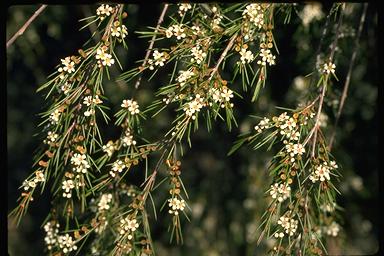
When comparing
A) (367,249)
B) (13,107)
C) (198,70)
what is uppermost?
(198,70)

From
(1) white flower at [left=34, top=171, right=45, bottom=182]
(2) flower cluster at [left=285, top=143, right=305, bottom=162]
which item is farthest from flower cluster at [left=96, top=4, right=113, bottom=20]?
(2) flower cluster at [left=285, top=143, right=305, bottom=162]

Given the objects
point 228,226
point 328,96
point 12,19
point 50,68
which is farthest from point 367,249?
point 12,19

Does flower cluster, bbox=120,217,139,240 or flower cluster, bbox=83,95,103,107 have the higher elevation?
flower cluster, bbox=83,95,103,107

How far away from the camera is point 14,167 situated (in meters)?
3.63

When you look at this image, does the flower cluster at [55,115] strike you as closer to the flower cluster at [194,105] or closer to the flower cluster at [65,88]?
the flower cluster at [65,88]

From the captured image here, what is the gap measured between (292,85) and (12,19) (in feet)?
4.36

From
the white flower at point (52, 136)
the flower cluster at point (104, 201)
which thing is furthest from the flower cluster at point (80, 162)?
the flower cluster at point (104, 201)

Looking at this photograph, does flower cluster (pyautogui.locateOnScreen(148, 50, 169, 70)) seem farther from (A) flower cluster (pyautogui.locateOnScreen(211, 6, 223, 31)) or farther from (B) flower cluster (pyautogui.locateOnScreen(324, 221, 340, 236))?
(B) flower cluster (pyautogui.locateOnScreen(324, 221, 340, 236))

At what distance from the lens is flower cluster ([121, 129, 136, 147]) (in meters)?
1.52

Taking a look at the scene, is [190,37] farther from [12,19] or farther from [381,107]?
[12,19]

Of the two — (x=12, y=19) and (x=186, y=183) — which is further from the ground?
(x=12, y=19)

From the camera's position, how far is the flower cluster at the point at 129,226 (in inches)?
56.8

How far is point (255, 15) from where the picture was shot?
4.83 feet

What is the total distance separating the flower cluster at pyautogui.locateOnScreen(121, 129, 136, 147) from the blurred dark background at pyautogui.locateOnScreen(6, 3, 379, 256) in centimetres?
83
